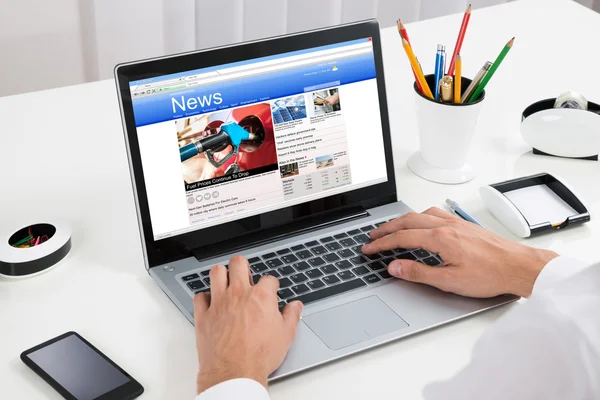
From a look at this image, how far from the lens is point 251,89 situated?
1066 millimetres

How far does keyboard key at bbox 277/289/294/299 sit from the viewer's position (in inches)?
38.9

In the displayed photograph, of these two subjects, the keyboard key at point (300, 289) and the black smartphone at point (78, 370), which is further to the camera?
the keyboard key at point (300, 289)

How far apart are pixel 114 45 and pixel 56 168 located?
1273 millimetres

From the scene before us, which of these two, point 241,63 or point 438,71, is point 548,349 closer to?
point 241,63

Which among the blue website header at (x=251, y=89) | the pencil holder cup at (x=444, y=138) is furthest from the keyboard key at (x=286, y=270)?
the pencil holder cup at (x=444, y=138)

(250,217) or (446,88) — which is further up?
(446,88)

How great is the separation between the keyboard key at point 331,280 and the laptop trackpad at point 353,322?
0.14ft

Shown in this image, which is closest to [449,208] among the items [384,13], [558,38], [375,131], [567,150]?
[375,131]

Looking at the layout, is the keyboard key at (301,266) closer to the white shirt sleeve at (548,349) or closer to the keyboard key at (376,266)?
the keyboard key at (376,266)

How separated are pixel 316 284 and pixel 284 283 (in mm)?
41

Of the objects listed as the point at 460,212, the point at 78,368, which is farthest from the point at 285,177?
the point at 78,368

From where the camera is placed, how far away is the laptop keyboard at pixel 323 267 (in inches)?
39.6

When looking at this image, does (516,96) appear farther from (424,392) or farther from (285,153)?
(424,392)

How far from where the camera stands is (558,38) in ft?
5.89
